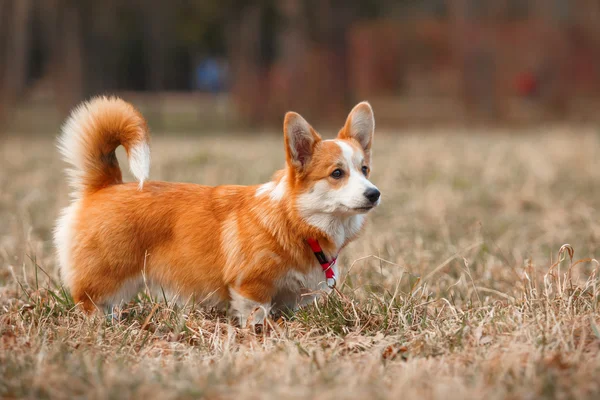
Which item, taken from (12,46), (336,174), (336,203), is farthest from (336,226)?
(12,46)

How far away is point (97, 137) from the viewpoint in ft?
11.2

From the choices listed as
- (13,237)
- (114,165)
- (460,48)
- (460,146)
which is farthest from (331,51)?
(114,165)

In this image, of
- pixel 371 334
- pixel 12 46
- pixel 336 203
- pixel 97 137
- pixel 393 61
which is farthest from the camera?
pixel 12 46

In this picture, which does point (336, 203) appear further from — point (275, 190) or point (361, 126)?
point (361, 126)

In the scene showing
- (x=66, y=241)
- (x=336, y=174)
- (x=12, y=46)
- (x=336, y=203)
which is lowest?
(x=66, y=241)

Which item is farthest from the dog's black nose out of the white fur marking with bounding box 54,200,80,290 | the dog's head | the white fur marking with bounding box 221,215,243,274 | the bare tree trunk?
the bare tree trunk

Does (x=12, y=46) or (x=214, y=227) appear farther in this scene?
(x=12, y=46)

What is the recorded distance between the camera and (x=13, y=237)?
513cm

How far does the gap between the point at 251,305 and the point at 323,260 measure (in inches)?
14.9

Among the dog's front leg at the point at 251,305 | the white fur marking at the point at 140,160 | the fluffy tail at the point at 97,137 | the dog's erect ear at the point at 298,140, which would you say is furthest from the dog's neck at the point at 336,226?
the fluffy tail at the point at 97,137

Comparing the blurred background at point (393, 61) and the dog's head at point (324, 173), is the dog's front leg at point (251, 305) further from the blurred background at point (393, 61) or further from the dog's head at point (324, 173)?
the blurred background at point (393, 61)

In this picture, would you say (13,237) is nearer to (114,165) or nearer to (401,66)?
(114,165)

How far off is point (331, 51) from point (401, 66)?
1.63 metres

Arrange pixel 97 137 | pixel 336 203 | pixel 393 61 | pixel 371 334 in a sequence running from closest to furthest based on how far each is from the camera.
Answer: pixel 371 334 → pixel 336 203 → pixel 97 137 → pixel 393 61
